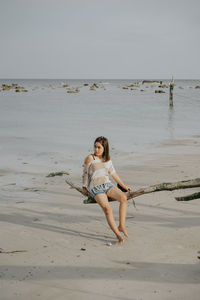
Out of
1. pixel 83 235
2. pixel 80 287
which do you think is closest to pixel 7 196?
pixel 83 235

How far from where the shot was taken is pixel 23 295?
12.7ft

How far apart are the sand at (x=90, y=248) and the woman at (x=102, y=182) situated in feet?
1.49

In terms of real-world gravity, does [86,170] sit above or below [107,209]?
above

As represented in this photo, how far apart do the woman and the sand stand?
1.49 ft

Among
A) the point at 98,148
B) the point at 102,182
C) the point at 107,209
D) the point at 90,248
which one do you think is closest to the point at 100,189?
the point at 102,182

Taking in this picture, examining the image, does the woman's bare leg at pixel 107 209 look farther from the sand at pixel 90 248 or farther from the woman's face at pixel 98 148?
the woman's face at pixel 98 148

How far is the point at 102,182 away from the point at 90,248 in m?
0.98

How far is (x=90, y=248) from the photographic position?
5105 millimetres

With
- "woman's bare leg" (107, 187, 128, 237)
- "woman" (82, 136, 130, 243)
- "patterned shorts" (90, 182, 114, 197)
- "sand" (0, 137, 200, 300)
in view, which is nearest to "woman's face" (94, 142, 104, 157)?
"woman" (82, 136, 130, 243)

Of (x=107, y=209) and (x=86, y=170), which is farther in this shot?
(x=86, y=170)

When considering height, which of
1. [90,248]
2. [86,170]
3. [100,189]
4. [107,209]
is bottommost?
[90,248]

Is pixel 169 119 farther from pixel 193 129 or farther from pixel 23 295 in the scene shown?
pixel 23 295

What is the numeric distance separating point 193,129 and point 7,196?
14108mm

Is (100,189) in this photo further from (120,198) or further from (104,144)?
(104,144)
